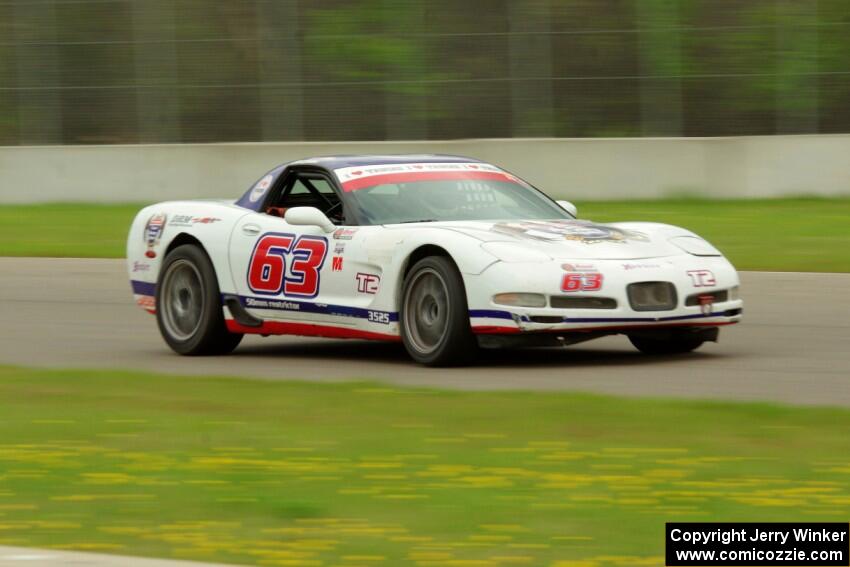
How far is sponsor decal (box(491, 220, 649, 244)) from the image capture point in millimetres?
10266

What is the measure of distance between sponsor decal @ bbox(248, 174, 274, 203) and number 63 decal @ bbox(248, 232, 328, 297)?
518mm

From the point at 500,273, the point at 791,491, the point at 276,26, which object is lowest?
the point at 791,491

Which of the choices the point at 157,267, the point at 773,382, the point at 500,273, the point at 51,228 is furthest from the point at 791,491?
the point at 51,228

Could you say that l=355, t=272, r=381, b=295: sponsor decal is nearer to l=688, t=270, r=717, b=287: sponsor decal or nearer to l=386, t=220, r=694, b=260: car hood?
l=386, t=220, r=694, b=260: car hood

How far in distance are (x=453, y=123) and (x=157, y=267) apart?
15.3m

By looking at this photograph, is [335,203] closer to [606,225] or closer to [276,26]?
[606,225]

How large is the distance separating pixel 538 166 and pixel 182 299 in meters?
14.9

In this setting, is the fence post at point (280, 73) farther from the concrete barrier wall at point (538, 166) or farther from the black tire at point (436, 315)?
the black tire at point (436, 315)

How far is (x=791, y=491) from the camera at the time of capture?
243 inches

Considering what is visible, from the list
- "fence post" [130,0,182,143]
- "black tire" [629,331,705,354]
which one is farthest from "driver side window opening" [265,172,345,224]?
"fence post" [130,0,182,143]

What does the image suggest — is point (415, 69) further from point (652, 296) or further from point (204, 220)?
point (652, 296)

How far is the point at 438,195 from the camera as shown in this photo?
1103 centimetres

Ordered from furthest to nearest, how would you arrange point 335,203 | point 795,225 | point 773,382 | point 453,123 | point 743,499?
point 453,123 < point 795,225 < point 335,203 < point 773,382 < point 743,499

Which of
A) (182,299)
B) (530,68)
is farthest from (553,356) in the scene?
(530,68)
